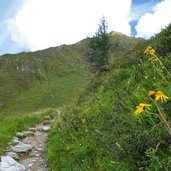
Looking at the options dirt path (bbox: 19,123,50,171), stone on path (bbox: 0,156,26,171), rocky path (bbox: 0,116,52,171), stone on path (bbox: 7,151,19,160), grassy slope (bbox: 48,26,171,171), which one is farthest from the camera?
stone on path (bbox: 7,151,19,160)

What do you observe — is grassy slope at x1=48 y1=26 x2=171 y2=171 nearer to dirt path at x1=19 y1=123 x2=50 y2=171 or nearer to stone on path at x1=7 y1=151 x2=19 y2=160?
dirt path at x1=19 y1=123 x2=50 y2=171

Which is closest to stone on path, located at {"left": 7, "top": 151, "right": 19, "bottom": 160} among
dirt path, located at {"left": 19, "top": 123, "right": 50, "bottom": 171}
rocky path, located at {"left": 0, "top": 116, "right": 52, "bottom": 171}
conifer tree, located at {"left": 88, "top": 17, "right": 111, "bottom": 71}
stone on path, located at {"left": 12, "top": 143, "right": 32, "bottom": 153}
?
rocky path, located at {"left": 0, "top": 116, "right": 52, "bottom": 171}

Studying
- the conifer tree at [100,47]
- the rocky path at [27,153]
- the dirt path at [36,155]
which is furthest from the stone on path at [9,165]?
the conifer tree at [100,47]

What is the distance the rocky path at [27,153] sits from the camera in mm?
10891

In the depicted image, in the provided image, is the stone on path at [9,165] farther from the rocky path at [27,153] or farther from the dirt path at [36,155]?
the dirt path at [36,155]

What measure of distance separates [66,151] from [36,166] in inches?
68.6

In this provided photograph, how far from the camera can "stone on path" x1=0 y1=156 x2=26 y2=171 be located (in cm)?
1038

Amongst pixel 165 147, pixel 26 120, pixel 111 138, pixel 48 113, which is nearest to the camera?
pixel 165 147

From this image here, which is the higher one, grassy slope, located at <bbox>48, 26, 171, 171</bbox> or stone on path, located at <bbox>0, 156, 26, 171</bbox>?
grassy slope, located at <bbox>48, 26, 171, 171</bbox>

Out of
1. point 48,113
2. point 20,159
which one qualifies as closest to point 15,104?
point 48,113

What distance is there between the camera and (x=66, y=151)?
1003cm

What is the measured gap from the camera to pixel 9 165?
10742 millimetres

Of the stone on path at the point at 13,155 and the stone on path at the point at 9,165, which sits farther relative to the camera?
the stone on path at the point at 13,155

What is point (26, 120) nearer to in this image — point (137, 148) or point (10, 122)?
point (10, 122)
